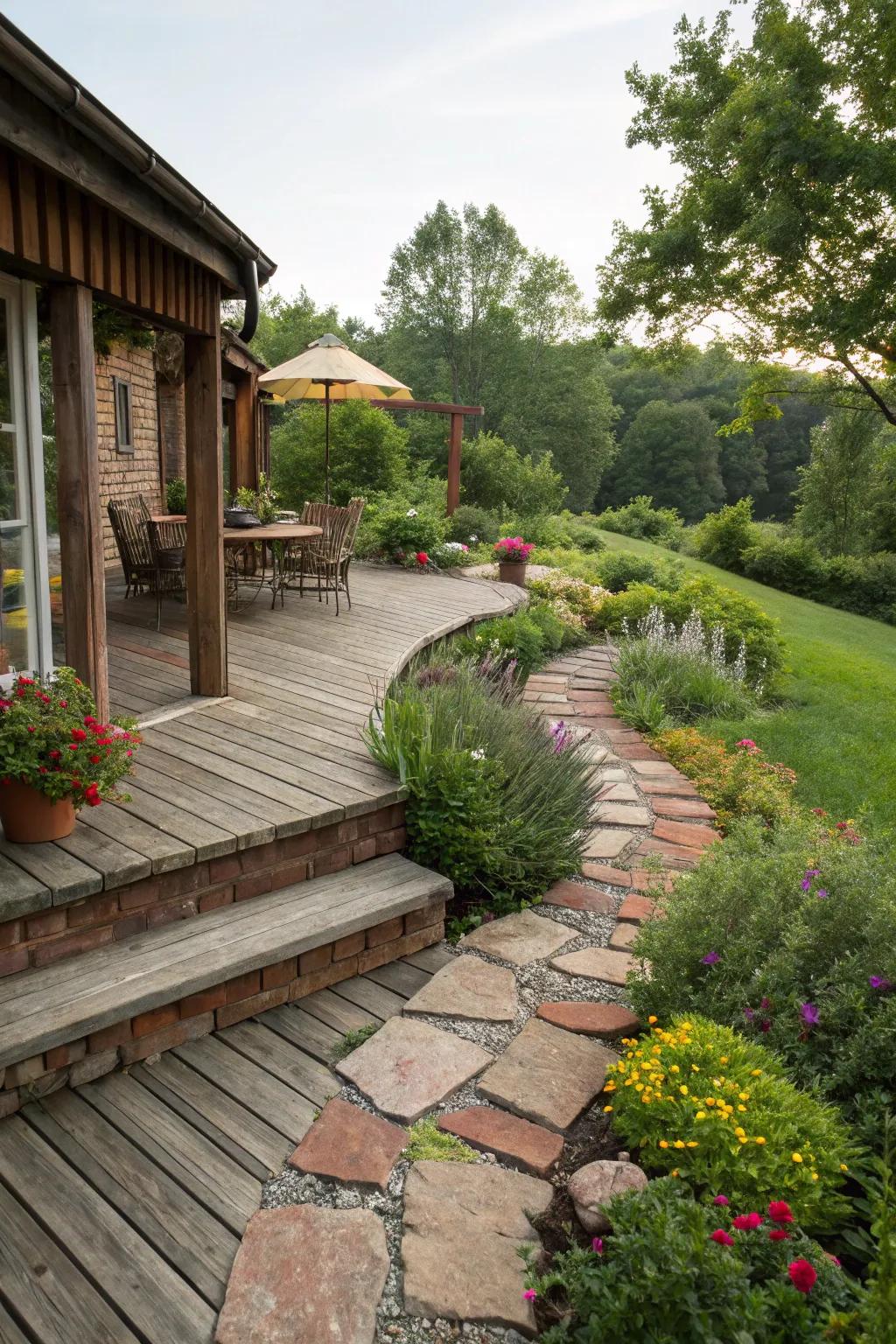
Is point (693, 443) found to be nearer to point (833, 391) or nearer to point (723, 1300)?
point (833, 391)

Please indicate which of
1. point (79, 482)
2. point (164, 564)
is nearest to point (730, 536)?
point (164, 564)

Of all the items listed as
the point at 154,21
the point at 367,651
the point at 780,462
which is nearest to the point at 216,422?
the point at 367,651

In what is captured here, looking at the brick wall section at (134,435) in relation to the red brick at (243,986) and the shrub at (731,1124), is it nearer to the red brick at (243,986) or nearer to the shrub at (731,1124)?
the red brick at (243,986)

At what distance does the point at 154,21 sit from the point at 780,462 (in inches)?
1537

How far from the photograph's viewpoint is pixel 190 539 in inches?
179

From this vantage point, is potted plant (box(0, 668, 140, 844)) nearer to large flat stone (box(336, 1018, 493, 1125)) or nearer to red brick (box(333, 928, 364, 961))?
red brick (box(333, 928, 364, 961))

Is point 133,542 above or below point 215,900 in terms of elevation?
above

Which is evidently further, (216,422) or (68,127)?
(216,422)

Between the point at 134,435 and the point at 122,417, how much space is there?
16.6 inches

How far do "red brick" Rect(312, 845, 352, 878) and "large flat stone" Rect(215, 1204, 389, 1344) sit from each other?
140cm

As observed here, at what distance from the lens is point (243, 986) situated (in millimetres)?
2854

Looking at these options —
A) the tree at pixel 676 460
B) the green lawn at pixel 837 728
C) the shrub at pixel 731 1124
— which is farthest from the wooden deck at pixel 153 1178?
the tree at pixel 676 460

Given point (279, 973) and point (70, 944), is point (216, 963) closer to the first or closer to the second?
point (279, 973)

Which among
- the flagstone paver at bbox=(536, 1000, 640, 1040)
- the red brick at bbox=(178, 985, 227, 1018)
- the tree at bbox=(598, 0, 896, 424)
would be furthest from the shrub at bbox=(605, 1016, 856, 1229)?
the tree at bbox=(598, 0, 896, 424)
